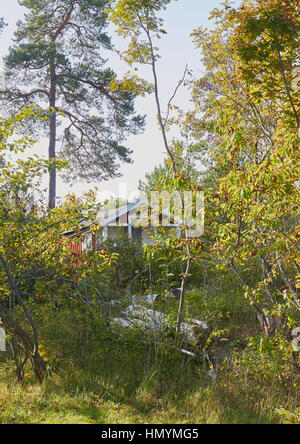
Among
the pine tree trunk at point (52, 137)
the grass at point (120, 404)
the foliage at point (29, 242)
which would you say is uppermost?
the pine tree trunk at point (52, 137)

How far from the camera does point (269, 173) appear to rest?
11.0ft

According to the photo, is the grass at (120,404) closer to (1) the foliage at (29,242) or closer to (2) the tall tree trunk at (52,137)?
(1) the foliage at (29,242)

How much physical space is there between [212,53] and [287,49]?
2.35 m

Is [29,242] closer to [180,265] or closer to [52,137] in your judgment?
[180,265]

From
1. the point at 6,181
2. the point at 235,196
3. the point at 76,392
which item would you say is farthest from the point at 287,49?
the point at 76,392

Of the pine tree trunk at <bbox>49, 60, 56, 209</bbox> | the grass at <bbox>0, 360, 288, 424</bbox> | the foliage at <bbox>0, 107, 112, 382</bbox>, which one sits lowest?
the grass at <bbox>0, 360, 288, 424</bbox>

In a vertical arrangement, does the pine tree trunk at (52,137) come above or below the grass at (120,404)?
above

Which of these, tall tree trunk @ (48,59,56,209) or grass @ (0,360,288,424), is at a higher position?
tall tree trunk @ (48,59,56,209)

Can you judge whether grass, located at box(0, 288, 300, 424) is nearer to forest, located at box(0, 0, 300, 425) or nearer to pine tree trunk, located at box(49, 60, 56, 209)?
forest, located at box(0, 0, 300, 425)

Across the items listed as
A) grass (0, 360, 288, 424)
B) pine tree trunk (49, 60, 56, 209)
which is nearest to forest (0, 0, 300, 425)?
grass (0, 360, 288, 424)

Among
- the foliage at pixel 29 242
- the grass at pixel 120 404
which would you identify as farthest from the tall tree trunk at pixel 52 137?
the grass at pixel 120 404

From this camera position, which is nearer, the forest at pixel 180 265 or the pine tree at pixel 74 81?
the forest at pixel 180 265

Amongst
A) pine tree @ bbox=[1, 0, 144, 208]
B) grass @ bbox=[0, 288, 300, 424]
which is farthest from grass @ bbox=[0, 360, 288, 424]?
pine tree @ bbox=[1, 0, 144, 208]

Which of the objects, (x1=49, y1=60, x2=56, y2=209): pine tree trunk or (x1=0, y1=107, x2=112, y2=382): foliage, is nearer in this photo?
(x1=0, y1=107, x2=112, y2=382): foliage
